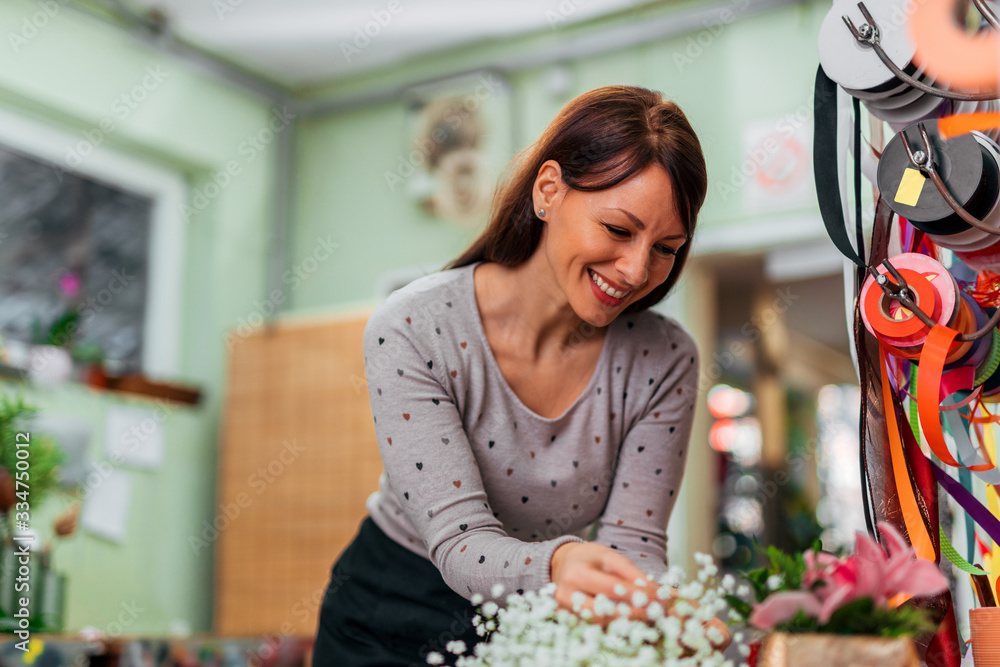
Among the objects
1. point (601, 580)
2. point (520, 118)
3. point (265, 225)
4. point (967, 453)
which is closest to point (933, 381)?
point (967, 453)

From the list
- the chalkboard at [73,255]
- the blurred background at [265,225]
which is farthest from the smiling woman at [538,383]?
the chalkboard at [73,255]

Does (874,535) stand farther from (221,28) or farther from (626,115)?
(221,28)

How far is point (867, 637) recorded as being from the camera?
589mm

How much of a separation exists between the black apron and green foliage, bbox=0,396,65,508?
1529 mm

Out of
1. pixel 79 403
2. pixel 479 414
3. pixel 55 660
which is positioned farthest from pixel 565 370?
pixel 79 403

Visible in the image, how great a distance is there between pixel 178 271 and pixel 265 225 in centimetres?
47

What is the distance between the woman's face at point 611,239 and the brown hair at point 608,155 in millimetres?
14

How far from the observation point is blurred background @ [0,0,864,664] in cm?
309

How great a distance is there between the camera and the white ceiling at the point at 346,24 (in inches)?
136

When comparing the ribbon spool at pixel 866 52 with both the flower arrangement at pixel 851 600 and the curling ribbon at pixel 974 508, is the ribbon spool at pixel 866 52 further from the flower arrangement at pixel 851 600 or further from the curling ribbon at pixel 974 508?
the flower arrangement at pixel 851 600

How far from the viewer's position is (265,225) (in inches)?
155

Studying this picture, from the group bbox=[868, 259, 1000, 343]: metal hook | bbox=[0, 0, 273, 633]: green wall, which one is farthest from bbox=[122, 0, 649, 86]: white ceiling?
bbox=[868, 259, 1000, 343]: metal hook

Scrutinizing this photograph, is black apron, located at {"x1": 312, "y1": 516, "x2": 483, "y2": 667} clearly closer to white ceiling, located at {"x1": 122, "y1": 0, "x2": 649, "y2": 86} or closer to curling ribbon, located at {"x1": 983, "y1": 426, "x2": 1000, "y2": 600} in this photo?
curling ribbon, located at {"x1": 983, "y1": 426, "x2": 1000, "y2": 600}

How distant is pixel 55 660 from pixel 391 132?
2490 millimetres
